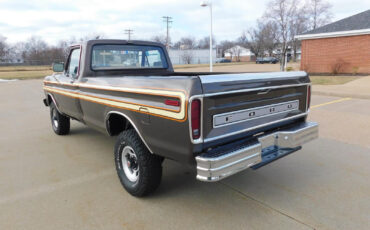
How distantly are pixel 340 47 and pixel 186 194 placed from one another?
19853 mm

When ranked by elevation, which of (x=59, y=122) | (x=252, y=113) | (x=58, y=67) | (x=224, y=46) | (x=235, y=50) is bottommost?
(x=59, y=122)

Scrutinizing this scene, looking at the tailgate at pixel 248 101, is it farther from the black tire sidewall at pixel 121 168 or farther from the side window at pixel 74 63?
the side window at pixel 74 63

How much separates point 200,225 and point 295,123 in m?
1.84

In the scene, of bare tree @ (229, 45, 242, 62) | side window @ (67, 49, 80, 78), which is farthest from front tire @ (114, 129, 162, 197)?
bare tree @ (229, 45, 242, 62)

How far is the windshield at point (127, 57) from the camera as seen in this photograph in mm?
4480

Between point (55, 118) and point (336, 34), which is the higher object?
point (336, 34)

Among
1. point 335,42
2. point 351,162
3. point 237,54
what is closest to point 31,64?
point 335,42

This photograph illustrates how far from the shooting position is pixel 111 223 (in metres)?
2.82

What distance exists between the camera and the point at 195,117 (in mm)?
2477

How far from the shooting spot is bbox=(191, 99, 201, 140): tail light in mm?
2452

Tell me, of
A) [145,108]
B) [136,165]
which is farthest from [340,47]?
[145,108]

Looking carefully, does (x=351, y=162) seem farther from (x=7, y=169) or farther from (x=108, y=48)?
(x=7, y=169)

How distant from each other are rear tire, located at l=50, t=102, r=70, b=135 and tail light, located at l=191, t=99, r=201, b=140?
432 cm

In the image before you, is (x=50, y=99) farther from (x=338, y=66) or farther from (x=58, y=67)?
(x=338, y=66)
